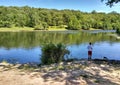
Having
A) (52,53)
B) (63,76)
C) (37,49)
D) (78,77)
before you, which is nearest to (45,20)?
(37,49)

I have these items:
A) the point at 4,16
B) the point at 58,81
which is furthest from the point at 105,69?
the point at 4,16

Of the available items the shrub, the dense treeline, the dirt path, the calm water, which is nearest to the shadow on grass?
the dirt path

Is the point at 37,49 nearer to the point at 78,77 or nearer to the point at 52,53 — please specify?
the point at 52,53

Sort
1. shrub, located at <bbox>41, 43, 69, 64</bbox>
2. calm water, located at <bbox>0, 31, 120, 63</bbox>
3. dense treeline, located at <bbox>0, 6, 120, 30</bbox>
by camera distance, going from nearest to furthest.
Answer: shrub, located at <bbox>41, 43, 69, 64</bbox> → calm water, located at <bbox>0, 31, 120, 63</bbox> → dense treeline, located at <bbox>0, 6, 120, 30</bbox>

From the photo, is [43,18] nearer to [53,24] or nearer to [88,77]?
[53,24]

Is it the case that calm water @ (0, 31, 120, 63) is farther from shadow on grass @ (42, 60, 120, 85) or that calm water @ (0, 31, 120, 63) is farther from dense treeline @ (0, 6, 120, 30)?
dense treeline @ (0, 6, 120, 30)

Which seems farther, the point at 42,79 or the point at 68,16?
the point at 68,16

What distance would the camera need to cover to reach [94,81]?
11.9 metres

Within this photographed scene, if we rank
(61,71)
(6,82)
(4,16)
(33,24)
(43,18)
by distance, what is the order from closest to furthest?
(6,82), (61,71), (4,16), (33,24), (43,18)

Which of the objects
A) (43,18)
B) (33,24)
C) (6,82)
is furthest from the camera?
(43,18)

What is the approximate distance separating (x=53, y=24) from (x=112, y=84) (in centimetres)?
14245

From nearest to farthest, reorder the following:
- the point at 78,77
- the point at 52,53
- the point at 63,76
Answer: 1. the point at 78,77
2. the point at 63,76
3. the point at 52,53

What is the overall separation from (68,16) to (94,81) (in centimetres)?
15975

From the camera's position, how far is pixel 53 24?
504 ft
